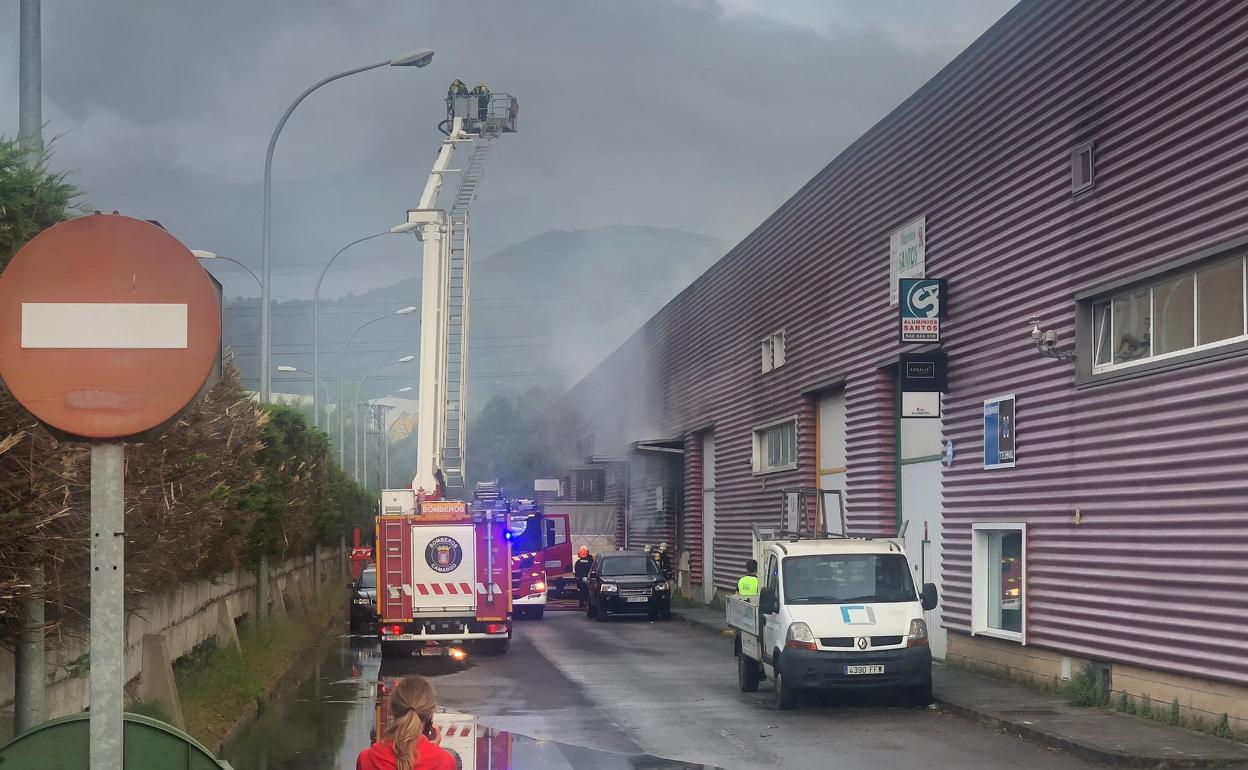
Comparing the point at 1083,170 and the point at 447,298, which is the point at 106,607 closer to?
the point at 1083,170

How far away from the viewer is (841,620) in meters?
16.9

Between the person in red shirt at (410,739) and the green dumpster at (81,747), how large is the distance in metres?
0.67

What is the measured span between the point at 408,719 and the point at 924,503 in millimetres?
18642

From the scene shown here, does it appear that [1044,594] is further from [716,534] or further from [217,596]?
[716,534]

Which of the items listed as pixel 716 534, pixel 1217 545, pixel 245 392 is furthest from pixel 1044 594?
pixel 716 534

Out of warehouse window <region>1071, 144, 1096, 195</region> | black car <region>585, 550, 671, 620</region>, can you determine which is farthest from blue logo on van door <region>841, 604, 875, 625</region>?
black car <region>585, 550, 671, 620</region>

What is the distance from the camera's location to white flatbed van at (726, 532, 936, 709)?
16703 mm

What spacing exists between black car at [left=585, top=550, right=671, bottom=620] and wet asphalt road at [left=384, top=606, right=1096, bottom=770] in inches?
362

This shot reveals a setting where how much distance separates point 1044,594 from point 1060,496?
1.27 metres

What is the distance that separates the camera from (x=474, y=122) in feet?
92.5

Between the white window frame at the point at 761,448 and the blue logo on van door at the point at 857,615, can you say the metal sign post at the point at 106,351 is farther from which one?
the white window frame at the point at 761,448

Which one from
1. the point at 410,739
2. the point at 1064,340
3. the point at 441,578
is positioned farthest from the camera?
the point at 441,578

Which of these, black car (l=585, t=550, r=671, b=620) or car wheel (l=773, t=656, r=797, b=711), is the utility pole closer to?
car wheel (l=773, t=656, r=797, b=711)

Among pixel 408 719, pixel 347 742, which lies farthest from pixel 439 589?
pixel 408 719
